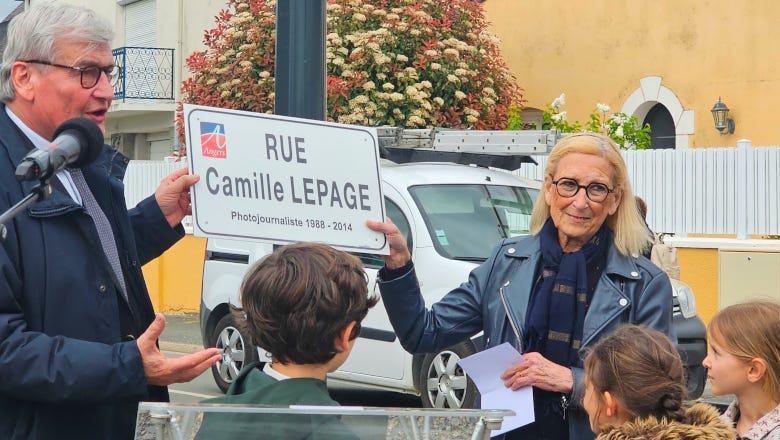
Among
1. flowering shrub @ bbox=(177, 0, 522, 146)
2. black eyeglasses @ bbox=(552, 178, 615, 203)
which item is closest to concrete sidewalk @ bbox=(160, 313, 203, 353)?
flowering shrub @ bbox=(177, 0, 522, 146)

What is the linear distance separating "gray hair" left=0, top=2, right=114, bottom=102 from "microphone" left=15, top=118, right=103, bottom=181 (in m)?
0.39

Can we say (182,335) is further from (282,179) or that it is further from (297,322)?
(297,322)

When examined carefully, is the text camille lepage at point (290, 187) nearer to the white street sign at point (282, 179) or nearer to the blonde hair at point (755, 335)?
the white street sign at point (282, 179)

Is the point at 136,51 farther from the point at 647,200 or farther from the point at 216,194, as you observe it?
the point at 216,194

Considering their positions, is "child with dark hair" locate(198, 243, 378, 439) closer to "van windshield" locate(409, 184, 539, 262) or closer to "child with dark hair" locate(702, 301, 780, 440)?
"child with dark hair" locate(702, 301, 780, 440)

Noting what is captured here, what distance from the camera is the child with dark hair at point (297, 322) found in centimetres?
271

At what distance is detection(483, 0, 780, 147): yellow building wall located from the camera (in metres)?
17.0

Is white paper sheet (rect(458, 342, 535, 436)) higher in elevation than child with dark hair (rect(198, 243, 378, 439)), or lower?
lower

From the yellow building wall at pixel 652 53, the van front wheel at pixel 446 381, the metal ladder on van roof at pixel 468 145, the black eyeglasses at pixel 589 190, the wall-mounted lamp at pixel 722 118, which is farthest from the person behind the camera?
the wall-mounted lamp at pixel 722 118

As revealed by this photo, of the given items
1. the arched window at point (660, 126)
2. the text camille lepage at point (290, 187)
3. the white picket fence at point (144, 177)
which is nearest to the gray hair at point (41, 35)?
the text camille lepage at point (290, 187)

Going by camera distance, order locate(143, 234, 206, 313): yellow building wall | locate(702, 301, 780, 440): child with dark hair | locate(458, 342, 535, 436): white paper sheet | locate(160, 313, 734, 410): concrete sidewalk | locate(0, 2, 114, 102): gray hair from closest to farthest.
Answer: locate(0, 2, 114, 102): gray hair < locate(458, 342, 535, 436): white paper sheet < locate(702, 301, 780, 440): child with dark hair < locate(160, 313, 734, 410): concrete sidewalk < locate(143, 234, 206, 313): yellow building wall

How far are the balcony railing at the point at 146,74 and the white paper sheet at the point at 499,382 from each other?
73.1 ft

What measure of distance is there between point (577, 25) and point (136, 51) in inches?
411

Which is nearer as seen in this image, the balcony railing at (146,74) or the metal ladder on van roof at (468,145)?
the metal ladder on van roof at (468,145)
